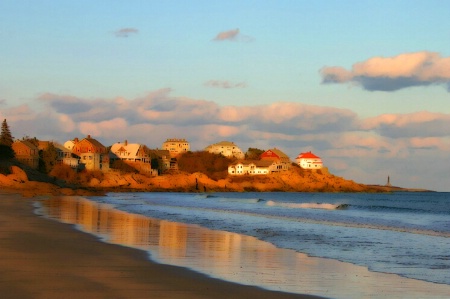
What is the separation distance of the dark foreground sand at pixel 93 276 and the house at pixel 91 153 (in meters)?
129

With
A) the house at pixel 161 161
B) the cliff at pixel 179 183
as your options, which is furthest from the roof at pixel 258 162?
the house at pixel 161 161

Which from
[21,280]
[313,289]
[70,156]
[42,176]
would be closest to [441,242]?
[313,289]

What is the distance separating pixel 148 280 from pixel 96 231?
48.2 feet

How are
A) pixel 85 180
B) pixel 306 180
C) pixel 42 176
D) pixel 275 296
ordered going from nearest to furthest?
pixel 275 296, pixel 42 176, pixel 85 180, pixel 306 180

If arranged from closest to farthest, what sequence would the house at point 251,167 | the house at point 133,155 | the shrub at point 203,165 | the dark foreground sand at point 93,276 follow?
1. the dark foreground sand at point 93,276
2. the house at point 133,155
3. the house at point 251,167
4. the shrub at point 203,165

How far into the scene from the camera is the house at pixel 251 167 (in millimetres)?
190875

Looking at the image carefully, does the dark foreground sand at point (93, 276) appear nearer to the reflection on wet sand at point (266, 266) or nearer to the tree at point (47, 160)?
the reflection on wet sand at point (266, 266)

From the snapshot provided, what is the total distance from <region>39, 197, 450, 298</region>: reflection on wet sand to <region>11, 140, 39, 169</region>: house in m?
102

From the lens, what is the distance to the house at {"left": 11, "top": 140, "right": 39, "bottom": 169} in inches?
4852

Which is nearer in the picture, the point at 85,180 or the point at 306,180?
the point at 85,180

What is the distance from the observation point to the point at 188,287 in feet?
44.4

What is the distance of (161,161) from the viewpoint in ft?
612

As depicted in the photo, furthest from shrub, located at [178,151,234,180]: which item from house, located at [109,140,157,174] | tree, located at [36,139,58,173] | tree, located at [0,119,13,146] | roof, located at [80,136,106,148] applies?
tree, located at [0,119,13,146]

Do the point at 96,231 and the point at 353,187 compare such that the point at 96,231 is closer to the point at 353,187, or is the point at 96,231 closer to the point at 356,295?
the point at 356,295
